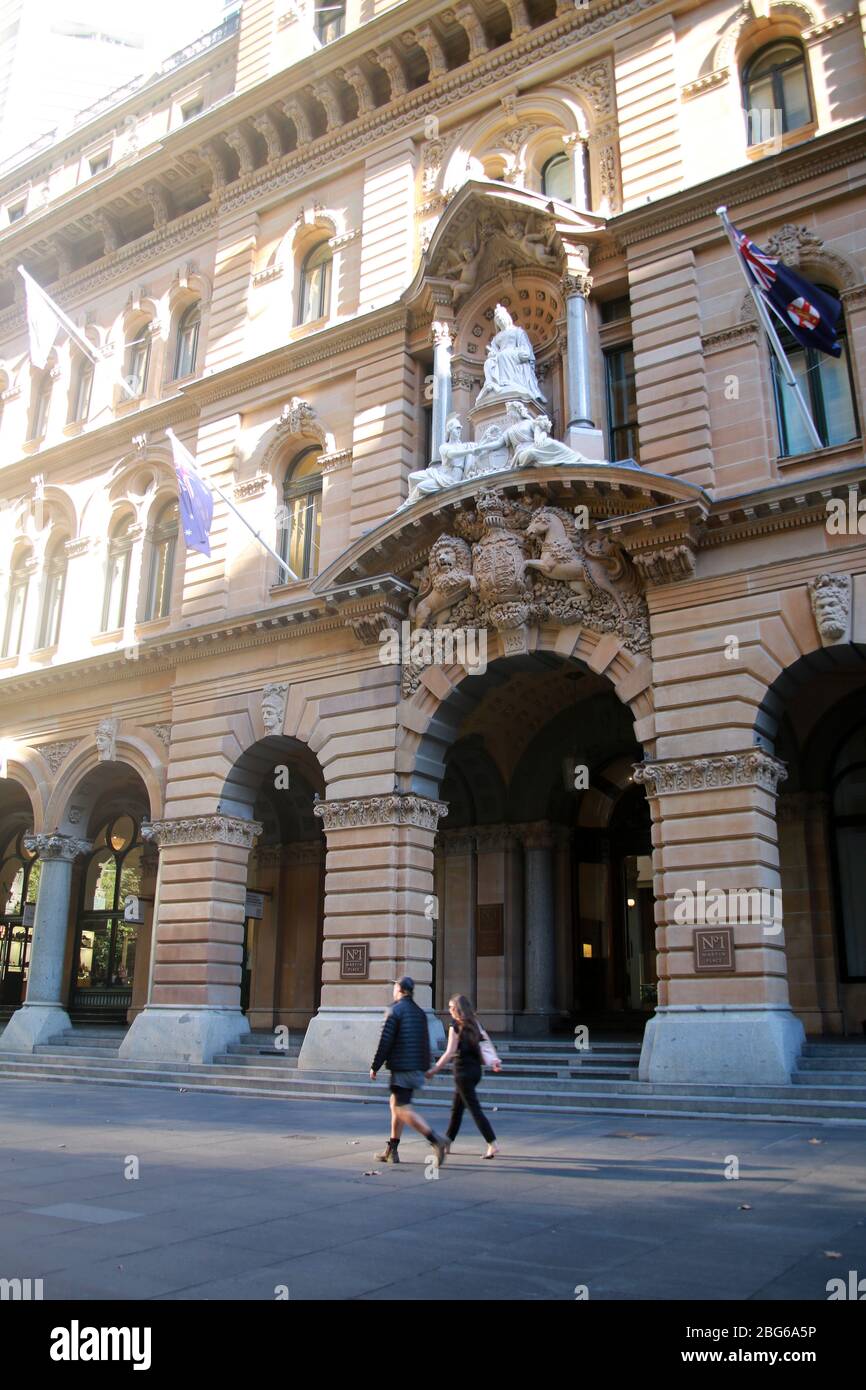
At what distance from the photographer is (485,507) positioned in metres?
20.7

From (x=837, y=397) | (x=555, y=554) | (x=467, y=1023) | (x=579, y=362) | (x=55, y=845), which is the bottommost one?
(x=467, y=1023)

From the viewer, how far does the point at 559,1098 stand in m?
16.6

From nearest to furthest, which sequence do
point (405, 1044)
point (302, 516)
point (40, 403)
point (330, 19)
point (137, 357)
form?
point (405, 1044) < point (302, 516) < point (330, 19) < point (137, 357) < point (40, 403)

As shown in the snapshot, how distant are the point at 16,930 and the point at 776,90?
31955mm

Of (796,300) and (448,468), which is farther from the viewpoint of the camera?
(448,468)

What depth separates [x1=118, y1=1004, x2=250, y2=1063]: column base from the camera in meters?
22.9

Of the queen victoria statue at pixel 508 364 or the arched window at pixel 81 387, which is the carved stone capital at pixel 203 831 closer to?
the queen victoria statue at pixel 508 364

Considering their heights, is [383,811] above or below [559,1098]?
above

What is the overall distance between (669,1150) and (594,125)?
21.2m

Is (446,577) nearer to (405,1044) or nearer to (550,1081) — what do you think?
(550,1081)

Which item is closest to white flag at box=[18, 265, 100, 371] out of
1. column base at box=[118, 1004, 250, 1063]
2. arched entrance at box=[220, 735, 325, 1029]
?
arched entrance at box=[220, 735, 325, 1029]

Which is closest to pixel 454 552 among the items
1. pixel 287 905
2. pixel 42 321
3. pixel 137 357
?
pixel 287 905

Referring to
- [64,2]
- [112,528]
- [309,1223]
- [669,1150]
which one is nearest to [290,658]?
[112,528]

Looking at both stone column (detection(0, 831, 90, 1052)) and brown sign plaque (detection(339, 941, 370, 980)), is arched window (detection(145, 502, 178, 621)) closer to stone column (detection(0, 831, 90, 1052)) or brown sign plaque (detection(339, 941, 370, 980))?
stone column (detection(0, 831, 90, 1052))
